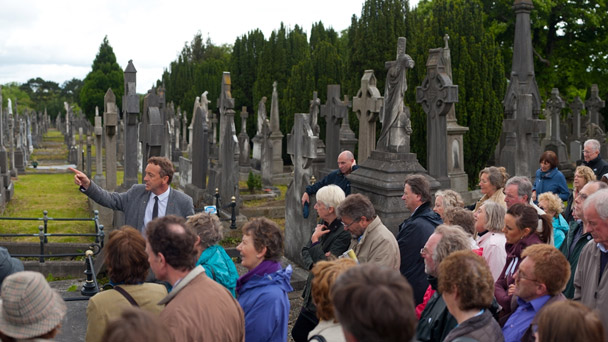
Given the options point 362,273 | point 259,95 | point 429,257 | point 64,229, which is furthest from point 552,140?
point 362,273

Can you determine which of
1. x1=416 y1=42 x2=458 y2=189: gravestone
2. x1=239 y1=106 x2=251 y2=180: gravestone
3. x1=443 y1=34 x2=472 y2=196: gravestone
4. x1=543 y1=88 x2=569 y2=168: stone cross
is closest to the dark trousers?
x1=416 y1=42 x2=458 y2=189: gravestone

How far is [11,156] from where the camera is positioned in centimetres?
2381

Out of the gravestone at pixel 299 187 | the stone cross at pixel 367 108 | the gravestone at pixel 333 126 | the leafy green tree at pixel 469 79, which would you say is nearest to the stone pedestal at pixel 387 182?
the gravestone at pixel 299 187

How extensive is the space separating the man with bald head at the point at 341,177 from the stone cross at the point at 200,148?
6526mm

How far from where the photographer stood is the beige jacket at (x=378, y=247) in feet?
15.4

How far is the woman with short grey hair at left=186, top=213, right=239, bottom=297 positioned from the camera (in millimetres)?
4242

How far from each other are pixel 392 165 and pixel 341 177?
0.95 meters

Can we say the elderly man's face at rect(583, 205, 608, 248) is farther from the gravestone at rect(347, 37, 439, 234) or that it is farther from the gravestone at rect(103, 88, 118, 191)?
the gravestone at rect(103, 88, 118, 191)

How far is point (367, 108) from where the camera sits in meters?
13.4

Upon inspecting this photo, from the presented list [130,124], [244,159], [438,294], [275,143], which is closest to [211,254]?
[438,294]

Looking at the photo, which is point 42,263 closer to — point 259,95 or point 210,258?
point 210,258

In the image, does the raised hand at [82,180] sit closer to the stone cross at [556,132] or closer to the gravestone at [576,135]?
the stone cross at [556,132]

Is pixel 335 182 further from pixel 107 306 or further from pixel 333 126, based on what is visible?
pixel 333 126

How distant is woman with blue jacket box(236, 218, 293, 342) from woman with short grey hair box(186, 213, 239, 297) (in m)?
0.46
